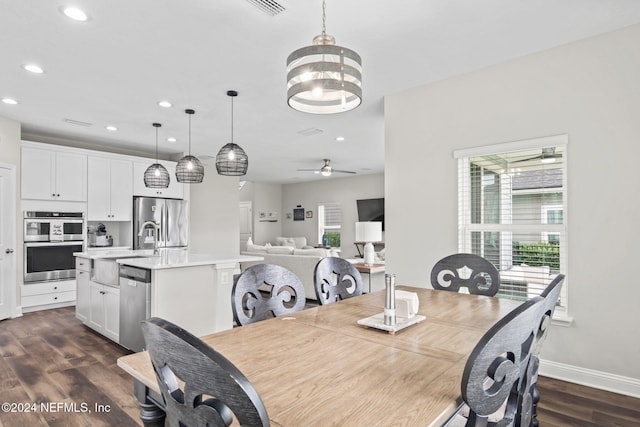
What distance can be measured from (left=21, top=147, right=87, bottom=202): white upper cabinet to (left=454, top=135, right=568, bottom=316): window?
5.50 meters

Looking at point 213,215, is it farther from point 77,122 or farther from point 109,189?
point 77,122

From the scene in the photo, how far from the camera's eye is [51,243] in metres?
5.27

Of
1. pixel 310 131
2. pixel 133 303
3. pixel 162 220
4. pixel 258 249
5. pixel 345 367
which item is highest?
pixel 310 131

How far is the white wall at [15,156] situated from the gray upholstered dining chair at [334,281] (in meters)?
4.84

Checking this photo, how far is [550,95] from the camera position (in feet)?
9.62

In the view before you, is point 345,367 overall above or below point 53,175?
below

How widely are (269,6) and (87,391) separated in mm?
2992

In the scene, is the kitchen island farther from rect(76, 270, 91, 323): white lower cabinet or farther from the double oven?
the double oven

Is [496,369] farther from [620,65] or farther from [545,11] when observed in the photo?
[620,65]

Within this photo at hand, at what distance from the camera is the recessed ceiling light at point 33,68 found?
3241 millimetres

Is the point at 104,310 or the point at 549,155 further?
the point at 104,310

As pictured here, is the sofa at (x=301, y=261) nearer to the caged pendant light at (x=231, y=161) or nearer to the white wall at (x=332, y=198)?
the caged pendant light at (x=231, y=161)

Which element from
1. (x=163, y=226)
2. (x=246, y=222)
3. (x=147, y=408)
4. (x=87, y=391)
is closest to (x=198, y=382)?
(x=147, y=408)

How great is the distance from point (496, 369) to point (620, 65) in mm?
2858
